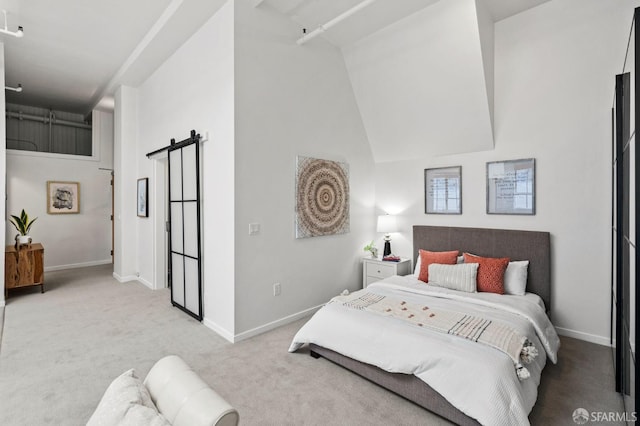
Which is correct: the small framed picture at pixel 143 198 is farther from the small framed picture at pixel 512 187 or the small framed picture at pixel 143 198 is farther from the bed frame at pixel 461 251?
the small framed picture at pixel 512 187

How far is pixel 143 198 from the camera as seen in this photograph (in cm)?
508

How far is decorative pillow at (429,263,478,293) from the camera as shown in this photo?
3.17 m

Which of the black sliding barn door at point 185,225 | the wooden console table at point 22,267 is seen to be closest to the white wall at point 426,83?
the black sliding barn door at point 185,225

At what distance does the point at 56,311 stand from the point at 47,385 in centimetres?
191

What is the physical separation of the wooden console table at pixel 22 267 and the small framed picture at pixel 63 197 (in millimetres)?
1769

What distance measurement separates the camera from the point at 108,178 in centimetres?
682

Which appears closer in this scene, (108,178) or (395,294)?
(395,294)

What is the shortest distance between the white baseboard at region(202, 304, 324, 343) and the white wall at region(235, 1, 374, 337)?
0.08ft

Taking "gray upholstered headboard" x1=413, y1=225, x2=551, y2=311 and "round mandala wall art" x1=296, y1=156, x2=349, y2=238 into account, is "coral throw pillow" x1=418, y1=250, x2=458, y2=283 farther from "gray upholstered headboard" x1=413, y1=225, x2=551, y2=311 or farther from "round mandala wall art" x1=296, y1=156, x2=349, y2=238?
"round mandala wall art" x1=296, y1=156, x2=349, y2=238

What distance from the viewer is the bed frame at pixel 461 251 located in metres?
2.02

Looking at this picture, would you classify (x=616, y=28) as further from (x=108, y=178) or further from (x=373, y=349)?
(x=108, y=178)

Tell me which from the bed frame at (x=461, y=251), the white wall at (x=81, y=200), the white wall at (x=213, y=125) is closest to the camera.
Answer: the bed frame at (x=461, y=251)

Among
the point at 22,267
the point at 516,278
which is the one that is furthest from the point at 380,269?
the point at 22,267

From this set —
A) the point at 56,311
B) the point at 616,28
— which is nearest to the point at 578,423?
the point at 616,28
